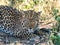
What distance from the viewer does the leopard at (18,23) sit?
660cm

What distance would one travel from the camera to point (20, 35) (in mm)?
6594

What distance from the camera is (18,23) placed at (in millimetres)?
6664

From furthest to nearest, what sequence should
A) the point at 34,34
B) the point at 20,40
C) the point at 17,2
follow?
1. the point at 17,2
2. the point at 34,34
3. the point at 20,40

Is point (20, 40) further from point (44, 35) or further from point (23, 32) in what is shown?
point (44, 35)

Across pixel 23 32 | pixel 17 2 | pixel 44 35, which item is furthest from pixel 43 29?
pixel 17 2

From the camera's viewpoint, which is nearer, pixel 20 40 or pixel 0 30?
pixel 20 40

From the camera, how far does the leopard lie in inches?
260

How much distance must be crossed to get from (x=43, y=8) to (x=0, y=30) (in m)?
3.32

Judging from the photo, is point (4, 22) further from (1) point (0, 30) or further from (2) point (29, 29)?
(2) point (29, 29)

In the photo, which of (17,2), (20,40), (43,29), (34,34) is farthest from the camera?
(17,2)

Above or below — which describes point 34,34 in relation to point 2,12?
below

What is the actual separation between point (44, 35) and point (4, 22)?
1118 millimetres

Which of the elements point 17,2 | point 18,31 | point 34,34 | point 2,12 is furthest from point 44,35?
point 17,2

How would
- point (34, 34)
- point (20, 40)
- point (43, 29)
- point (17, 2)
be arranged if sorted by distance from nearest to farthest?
point (20, 40), point (34, 34), point (43, 29), point (17, 2)
